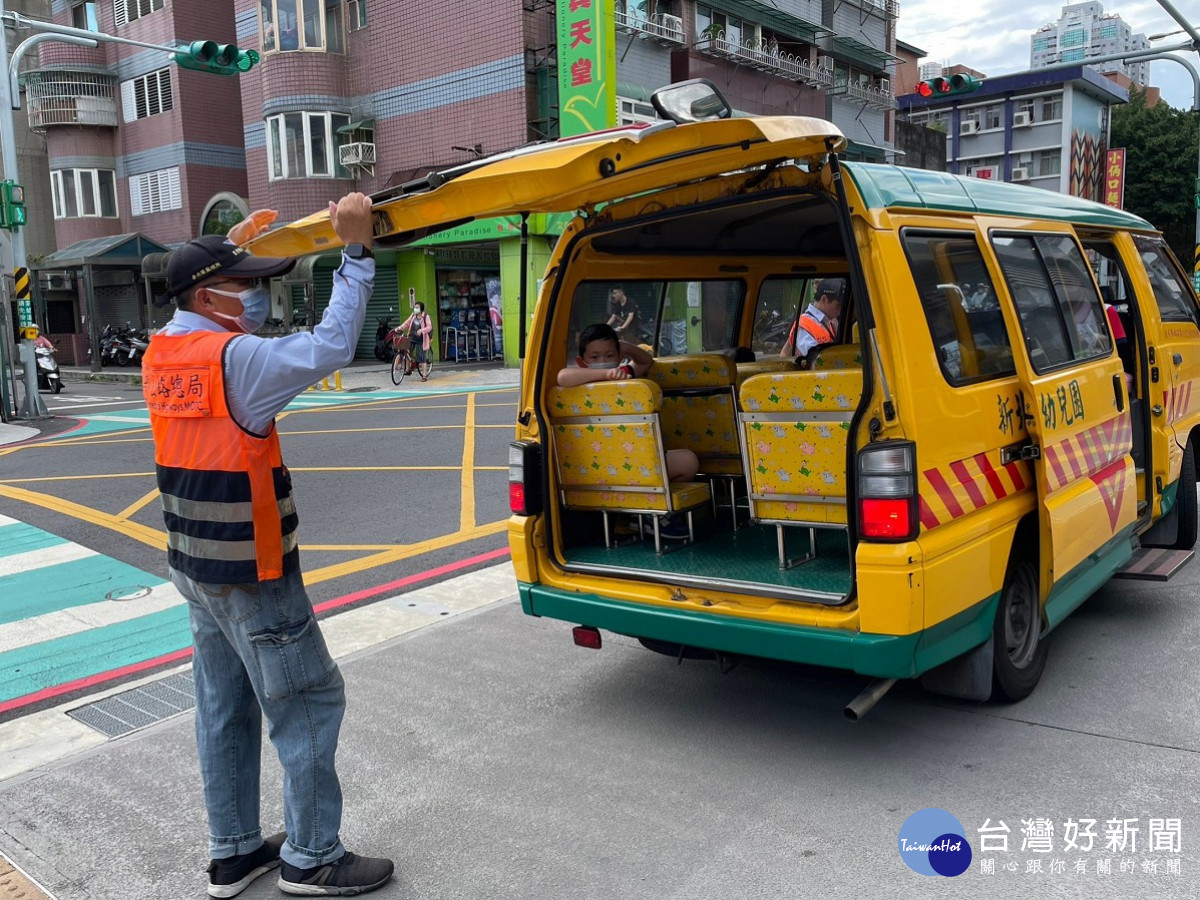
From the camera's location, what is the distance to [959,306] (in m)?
3.86

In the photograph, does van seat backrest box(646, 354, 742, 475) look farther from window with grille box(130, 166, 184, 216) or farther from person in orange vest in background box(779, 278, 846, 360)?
window with grille box(130, 166, 184, 216)

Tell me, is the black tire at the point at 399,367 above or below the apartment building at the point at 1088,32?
below

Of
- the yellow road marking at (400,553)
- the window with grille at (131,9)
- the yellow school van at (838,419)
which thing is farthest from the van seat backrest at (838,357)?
the window with grille at (131,9)

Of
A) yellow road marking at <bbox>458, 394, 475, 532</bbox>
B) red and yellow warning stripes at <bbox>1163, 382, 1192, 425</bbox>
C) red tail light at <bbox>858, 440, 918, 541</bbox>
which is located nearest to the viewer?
red tail light at <bbox>858, 440, 918, 541</bbox>

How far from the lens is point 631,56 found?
26.2 meters

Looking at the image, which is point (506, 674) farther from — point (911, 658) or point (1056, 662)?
point (1056, 662)

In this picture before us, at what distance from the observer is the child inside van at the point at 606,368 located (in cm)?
477

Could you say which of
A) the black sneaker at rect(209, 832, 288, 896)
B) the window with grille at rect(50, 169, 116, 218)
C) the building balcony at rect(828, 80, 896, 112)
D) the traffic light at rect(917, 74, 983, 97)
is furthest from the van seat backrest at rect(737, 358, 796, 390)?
the window with grille at rect(50, 169, 116, 218)

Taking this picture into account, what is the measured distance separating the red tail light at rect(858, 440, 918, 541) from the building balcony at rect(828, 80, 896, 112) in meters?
34.1

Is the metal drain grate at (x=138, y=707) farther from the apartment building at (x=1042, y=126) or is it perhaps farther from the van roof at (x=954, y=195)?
the apartment building at (x=1042, y=126)

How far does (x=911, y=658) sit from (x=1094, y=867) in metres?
0.80

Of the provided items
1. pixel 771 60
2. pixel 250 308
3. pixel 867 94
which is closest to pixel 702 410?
pixel 250 308

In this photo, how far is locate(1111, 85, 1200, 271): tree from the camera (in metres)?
51.2

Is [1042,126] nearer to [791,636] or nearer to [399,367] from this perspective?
[399,367]
